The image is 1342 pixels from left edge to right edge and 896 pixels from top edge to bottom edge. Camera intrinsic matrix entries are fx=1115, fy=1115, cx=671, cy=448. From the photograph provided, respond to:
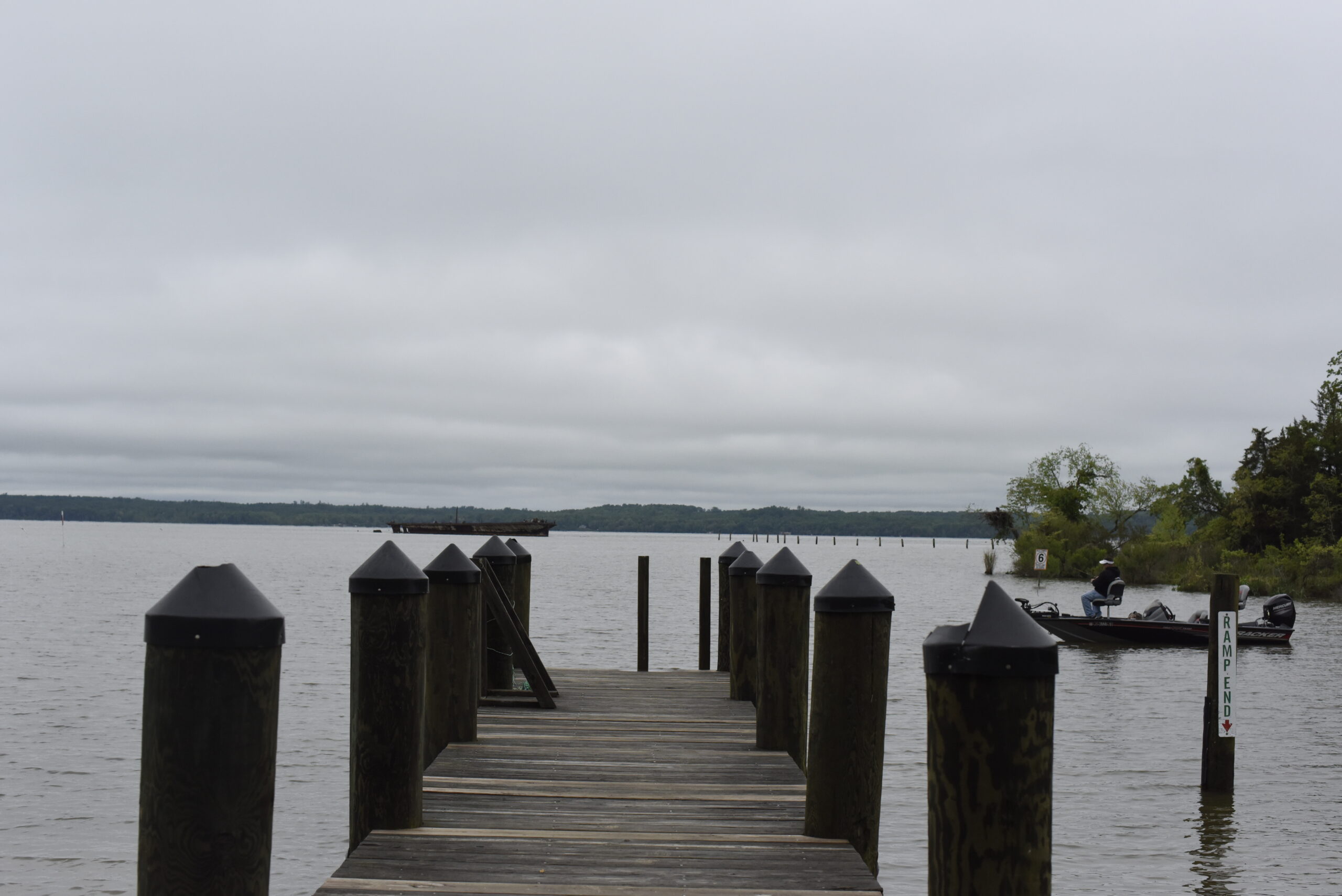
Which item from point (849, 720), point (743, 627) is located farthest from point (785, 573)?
point (743, 627)

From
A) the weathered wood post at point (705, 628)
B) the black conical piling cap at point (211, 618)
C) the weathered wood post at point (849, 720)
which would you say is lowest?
the weathered wood post at point (705, 628)

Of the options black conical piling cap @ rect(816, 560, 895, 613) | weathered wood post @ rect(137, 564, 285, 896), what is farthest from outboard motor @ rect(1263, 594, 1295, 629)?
weathered wood post @ rect(137, 564, 285, 896)

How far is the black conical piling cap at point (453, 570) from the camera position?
783cm

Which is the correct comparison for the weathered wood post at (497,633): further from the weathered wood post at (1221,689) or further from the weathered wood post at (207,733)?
the weathered wood post at (1221,689)

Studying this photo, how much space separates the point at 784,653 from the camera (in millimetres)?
7699

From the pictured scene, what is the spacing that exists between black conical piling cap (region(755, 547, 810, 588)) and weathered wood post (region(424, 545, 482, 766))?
202 cm

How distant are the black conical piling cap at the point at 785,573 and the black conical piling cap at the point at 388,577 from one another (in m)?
2.86

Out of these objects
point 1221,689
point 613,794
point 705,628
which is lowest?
point 1221,689

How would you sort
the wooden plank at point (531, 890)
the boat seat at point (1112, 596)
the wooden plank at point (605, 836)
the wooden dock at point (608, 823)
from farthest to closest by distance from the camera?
1. the boat seat at point (1112, 596)
2. the wooden plank at point (605, 836)
3. the wooden dock at point (608, 823)
4. the wooden plank at point (531, 890)

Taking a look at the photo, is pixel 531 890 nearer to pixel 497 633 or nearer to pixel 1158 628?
pixel 497 633

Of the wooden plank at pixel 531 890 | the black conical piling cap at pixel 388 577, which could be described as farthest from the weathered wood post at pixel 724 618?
the wooden plank at pixel 531 890

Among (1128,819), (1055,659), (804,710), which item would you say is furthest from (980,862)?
(1128,819)

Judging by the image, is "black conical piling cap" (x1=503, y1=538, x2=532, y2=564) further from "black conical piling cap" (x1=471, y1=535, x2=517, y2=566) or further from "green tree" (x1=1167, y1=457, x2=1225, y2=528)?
"green tree" (x1=1167, y1=457, x2=1225, y2=528)

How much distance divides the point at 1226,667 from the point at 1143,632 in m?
20.3
